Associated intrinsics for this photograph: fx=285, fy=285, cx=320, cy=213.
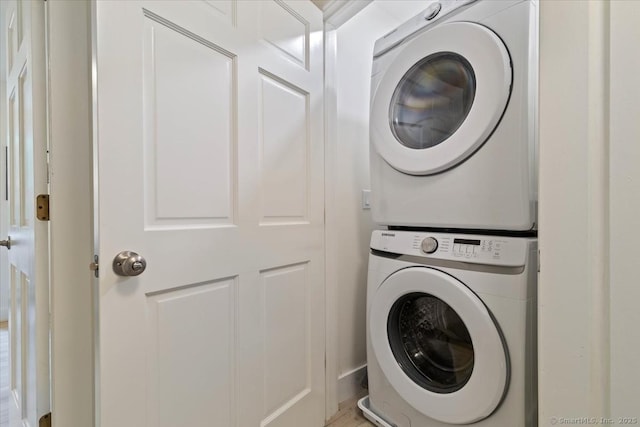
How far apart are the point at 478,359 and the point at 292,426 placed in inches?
30.4

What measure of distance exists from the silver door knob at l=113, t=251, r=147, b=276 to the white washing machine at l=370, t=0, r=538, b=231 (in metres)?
0.93

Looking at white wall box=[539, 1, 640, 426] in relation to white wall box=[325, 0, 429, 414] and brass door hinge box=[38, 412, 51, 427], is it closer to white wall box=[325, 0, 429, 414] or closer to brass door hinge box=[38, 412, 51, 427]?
white wall box=[325, 0, 429, 414]

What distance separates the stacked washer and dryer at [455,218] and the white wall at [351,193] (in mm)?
230

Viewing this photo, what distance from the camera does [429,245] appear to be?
1062 mm

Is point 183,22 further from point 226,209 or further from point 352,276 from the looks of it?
point 352,276

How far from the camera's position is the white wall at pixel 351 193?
1.52 metres

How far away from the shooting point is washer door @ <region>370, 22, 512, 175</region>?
93 cm

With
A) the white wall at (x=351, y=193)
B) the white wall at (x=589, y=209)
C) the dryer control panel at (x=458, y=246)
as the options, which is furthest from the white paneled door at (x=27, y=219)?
the white wall at (x=589, y=209)

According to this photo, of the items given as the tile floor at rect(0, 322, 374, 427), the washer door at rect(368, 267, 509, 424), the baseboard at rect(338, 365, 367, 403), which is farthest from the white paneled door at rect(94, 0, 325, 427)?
the washer door at rect(368, 267, 509, 424)

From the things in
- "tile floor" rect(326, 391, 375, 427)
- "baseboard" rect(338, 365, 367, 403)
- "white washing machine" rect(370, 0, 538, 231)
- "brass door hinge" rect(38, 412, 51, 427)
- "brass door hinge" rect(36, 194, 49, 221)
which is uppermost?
"white washing machine" rect(370, 0, 538, 231)

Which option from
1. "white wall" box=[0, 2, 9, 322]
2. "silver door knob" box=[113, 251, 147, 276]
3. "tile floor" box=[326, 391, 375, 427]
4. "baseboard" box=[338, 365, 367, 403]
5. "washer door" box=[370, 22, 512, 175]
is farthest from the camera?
"white wall" box=[0, 2, 9, 322]

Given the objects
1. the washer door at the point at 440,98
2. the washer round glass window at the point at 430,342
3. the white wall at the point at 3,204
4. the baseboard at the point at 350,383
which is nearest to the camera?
the washer door at the point at 440,98

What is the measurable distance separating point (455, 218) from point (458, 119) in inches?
14.6

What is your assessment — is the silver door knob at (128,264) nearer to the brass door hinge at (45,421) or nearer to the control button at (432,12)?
the brass door hinge at (45,421)
